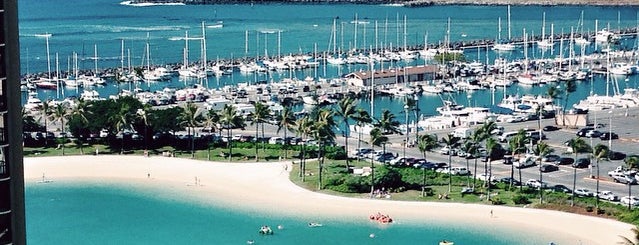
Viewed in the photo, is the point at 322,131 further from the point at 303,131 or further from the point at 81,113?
the point at 81,113

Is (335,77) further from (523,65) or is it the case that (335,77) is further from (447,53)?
(523,65)

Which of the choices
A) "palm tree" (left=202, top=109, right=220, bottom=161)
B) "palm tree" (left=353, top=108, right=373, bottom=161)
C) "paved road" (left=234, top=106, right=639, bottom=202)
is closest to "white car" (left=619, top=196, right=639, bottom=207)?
"paved road" (left=234, top=106, right=639, bottom=202)

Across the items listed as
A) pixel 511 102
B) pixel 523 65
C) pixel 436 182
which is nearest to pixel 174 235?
pixel 436 182

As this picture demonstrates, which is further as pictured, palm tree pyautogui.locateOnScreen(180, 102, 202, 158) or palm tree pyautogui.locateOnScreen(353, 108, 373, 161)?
palm tree pyautogui.locateOnScreen(180, 102, 202, 158)

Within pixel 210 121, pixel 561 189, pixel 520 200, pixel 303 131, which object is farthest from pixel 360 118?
pixel 561 189

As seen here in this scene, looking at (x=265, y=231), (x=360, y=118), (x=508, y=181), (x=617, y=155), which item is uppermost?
(x=360, y=118)

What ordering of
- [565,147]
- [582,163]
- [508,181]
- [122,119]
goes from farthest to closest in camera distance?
[565,147] → [122,119] → [582,163] → [508,181]

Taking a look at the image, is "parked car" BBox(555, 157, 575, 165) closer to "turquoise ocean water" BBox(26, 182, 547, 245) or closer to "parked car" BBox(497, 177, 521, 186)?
"parked car" BBox(497, 177, 521, 186)

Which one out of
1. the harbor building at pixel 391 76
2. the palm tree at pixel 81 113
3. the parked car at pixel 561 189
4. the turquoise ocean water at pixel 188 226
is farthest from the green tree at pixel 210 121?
the harbor building at pixel 391 76
